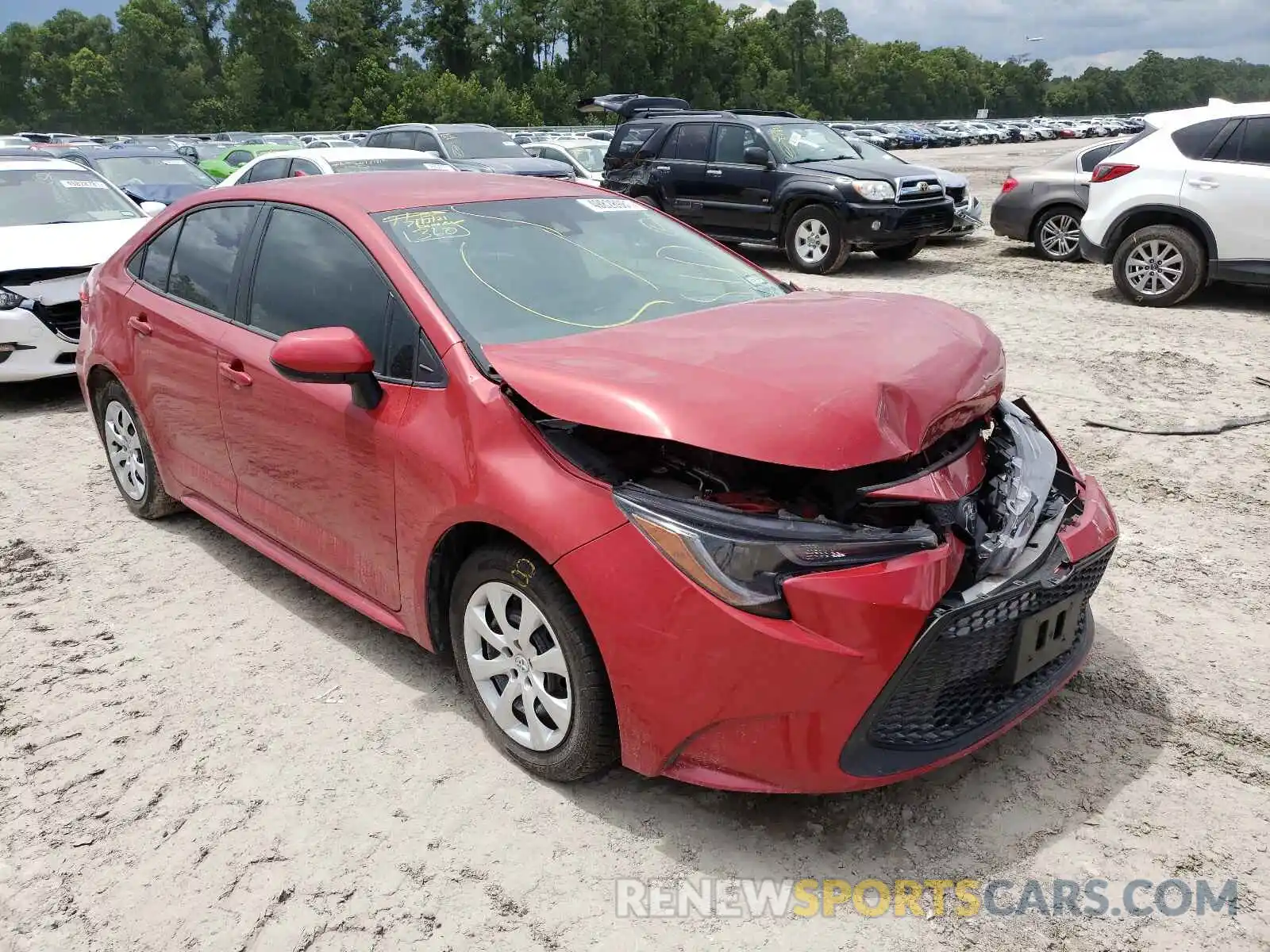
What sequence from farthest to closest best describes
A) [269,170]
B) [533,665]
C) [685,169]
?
[685,169], [269,170], [533,665]

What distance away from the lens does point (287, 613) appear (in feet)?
12.9

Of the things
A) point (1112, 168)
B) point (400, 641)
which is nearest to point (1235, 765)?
point (400, 641)

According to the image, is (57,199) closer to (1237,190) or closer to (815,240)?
(815,240)

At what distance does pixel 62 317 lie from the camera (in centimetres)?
682

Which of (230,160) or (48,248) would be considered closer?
(48,248)

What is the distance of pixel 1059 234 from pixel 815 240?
2967mm

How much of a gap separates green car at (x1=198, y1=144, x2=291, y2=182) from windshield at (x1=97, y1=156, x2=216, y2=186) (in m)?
4.24

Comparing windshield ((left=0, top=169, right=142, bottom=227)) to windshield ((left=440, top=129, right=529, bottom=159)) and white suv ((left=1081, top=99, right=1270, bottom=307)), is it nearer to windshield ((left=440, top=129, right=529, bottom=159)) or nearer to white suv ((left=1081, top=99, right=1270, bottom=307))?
windshield ((left=440, top=129, right=529, bottom=159))

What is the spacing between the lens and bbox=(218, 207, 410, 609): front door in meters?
3.15

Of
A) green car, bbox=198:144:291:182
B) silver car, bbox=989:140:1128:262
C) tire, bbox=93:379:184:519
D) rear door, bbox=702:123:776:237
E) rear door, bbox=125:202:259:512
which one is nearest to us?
rear door, bbox=125:202:259:512

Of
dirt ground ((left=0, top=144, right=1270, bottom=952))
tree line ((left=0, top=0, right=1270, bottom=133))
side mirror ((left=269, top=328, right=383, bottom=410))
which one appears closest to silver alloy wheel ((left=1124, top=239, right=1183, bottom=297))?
dirt ground ((left=0, top=144, right=1270, bottom=952))

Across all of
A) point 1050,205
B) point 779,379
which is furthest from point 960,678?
point 1050,205

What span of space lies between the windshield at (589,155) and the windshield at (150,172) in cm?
614

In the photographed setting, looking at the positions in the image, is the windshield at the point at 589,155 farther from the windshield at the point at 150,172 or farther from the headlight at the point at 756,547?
the headlight at the point at 756,547
